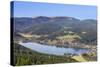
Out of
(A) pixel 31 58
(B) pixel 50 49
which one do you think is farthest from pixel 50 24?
(A) pixel 31 58

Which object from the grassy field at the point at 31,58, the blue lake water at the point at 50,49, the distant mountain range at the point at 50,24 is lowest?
the grassy field at the point at 31,58

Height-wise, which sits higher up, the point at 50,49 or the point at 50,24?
the point at 50,24

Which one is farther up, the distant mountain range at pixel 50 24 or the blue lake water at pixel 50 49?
the distant mountain range at pixel 50 24

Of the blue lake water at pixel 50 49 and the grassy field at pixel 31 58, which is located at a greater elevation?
the blue lake water at pixel 50 49

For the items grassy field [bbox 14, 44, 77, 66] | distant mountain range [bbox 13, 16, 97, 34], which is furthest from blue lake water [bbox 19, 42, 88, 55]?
distant mountain range [bbox 13, 16, 97, 34]

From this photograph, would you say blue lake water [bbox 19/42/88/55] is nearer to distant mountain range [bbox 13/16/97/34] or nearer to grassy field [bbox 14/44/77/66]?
grassy field [bbox 14/44/77/66]

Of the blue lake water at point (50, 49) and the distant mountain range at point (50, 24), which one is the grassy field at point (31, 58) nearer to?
the blue lake water at point (50, 49)

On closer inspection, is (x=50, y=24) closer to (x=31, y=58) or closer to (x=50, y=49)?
(x=50, y=49)

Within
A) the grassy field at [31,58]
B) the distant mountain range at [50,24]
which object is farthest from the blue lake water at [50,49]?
the distant mountain range at [50,24]

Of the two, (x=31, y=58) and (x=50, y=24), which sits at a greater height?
(x=50, y=24)

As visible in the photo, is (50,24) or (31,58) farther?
(50,24)
